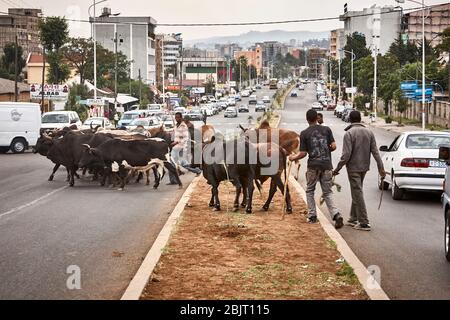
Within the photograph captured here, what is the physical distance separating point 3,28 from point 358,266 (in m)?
190

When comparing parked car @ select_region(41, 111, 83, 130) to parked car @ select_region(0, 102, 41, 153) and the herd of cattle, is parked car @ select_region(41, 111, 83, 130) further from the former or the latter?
the herd of cattle

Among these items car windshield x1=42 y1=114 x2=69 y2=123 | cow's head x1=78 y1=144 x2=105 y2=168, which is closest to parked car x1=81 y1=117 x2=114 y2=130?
car windshield x1=42 y1=114 x2=69 y2=123

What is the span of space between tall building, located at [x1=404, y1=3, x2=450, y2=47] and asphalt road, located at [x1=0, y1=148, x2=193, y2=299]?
439 ft

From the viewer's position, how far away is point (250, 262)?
10508mm

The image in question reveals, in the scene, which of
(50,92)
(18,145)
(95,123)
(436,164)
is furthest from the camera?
(50,92)

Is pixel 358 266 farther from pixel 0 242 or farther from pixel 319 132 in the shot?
pixel 0 242

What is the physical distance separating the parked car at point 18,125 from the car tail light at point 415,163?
22.9 meters

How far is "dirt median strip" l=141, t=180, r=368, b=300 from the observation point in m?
8.85

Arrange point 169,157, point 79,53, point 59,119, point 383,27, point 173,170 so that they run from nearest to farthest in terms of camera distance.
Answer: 1. point 173,170
2. point 169,157
3. point 59,119
4. point 79,53
5. point 383,27

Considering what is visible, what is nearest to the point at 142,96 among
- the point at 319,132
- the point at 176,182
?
the point at 176,182

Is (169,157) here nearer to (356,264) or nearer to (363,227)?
(363,227)

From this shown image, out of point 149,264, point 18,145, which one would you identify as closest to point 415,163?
point 149,264

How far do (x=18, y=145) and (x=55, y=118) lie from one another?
3.85 metres

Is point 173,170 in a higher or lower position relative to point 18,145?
higher
